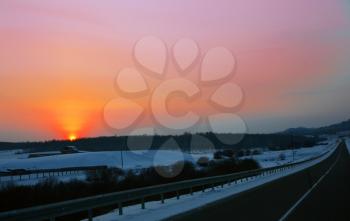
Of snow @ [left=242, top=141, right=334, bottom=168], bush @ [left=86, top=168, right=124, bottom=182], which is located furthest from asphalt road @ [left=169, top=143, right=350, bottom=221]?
snow @ [left=242, top=141, right=334, bottom=168]

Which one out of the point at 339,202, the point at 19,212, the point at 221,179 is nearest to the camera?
the point at 19,212

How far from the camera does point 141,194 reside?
19094mm

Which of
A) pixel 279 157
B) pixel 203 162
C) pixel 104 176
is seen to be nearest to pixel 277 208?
pixel 104 176

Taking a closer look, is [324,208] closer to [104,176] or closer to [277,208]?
[277,208]

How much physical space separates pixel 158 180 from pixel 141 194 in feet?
70.3

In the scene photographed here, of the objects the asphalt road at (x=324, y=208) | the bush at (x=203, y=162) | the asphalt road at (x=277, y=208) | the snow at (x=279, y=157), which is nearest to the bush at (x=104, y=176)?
the bush at (x=203, y=162)

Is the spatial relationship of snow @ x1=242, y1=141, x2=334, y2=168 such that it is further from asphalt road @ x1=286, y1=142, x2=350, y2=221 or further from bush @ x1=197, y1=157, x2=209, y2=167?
asphalt road @ x1=286, y1=142, x2=350, y2=221

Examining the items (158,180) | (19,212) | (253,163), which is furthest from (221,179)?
(253,163)

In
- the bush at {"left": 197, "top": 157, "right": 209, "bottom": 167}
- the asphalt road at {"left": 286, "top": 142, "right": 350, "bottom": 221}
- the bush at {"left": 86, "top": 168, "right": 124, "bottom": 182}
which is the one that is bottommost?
the asphalt road at {"left": 286, "top": 142, "right": 350, "bottom": 221}

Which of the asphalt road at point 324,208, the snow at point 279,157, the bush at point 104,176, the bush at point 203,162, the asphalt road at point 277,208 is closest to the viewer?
the asphalt road at point 324,208

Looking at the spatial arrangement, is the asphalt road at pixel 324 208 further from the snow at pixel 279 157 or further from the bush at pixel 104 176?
the snow at pixel 279 157

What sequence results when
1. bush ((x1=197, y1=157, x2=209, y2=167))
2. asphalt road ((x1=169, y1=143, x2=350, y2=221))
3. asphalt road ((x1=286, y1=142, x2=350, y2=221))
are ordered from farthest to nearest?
bush ((x1=197, y1=157, x2=209, y2=167)) < asphalt road ((x1=169, y1=143, x2=350, y2=221)) < asphalt road ((x1=286, y1=142, x2=350, y2=221))

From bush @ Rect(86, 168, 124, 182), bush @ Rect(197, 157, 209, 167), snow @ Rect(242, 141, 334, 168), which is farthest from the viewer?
snow @ Rect(242, 141, 334, 168)

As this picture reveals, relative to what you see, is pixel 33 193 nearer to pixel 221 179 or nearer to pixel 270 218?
pixel 221 179
